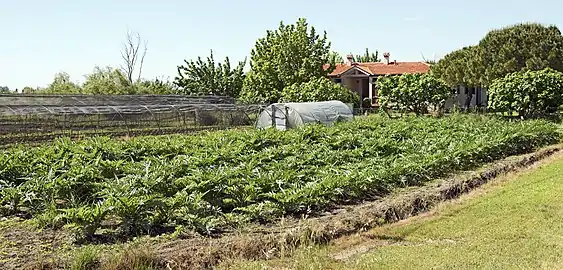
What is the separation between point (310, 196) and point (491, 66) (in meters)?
25.3

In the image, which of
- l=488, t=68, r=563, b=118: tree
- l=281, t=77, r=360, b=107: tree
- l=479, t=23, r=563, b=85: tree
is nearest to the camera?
l=488, t=68, r=563, b=118: tree

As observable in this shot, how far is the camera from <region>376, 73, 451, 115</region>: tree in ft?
84.7

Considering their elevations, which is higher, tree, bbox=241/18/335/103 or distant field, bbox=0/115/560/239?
tree, bbox=241/18/335/103

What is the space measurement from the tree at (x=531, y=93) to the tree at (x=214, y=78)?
22169 mm

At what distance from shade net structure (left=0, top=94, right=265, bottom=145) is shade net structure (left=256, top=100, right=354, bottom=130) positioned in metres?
2.75

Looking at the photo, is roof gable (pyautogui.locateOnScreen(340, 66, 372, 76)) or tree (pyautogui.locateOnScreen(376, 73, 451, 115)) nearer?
tree (pyautogui.locateOnScreen(376, 73, 451, 115))

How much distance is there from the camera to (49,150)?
1030 cm

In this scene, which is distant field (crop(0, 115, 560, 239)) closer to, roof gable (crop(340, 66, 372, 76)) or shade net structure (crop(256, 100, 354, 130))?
shade net structure (crop(256, 100, 354, 130))

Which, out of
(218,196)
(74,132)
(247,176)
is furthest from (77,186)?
(74,132)

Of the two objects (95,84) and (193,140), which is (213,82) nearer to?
(95,84)

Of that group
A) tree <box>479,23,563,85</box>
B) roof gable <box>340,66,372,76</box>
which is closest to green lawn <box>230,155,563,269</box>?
tree <box>479,23,563,85</box>

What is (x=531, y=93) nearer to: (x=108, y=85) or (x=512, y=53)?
(x=512, y=53)

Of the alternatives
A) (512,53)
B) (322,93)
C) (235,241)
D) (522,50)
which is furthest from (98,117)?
(522,50)

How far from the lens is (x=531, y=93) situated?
22.6 m
